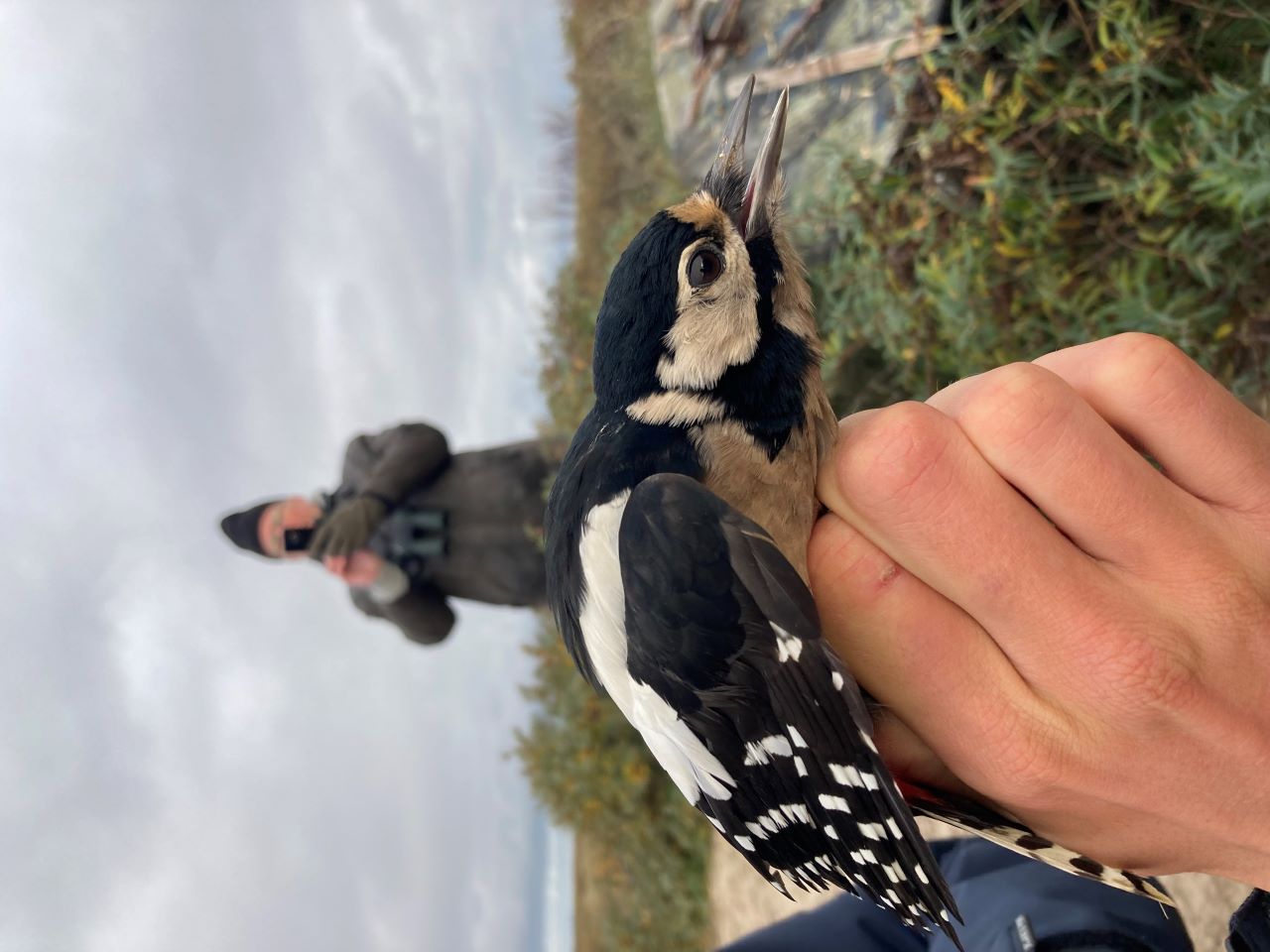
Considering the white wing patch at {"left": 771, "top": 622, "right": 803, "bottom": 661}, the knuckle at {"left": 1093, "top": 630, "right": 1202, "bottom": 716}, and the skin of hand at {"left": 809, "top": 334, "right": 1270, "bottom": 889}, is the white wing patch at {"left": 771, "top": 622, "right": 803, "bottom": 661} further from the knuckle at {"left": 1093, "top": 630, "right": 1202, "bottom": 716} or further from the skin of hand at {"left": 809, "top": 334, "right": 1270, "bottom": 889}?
the knuckle at {"left": 1093, "top": 630, "right": 1202, "bottom": 716}

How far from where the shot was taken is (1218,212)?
6.38 ft

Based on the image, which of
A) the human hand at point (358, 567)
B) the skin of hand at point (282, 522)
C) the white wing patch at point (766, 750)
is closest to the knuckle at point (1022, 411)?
the white wing patch at point (766, 750)

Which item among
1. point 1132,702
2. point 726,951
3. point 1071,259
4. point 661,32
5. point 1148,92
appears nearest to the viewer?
point 1132,702

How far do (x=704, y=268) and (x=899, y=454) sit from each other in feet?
1.40

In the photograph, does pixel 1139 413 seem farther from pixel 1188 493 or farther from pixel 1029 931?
pixel 1029 931

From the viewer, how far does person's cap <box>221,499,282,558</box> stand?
3654 mm

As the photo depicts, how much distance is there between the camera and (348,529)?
10.9 ft

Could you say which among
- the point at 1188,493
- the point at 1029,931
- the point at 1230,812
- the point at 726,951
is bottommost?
the point at 726,951

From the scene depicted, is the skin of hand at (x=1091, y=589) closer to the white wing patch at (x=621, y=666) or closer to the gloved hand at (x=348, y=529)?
the white wing patch at (x=621, y=666)

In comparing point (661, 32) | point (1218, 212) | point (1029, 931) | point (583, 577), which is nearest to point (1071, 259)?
point (1218, 212)

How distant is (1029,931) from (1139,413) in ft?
3.27

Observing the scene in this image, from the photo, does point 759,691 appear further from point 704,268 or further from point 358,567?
point 358,567

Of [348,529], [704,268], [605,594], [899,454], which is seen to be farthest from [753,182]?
[348,529]

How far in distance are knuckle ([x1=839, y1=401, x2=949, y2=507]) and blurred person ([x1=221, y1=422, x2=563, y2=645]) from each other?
8.87 ft
